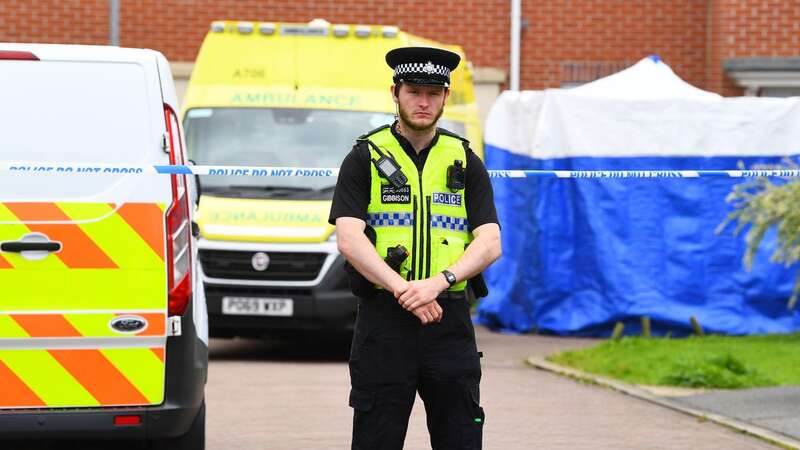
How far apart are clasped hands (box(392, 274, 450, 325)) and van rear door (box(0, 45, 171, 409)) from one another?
1790 millimetres

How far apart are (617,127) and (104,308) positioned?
9359mm

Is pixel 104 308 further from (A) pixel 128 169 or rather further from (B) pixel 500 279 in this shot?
(B) pixel 500 279

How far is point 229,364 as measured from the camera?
13.2m

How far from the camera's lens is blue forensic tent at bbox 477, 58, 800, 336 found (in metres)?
15.2

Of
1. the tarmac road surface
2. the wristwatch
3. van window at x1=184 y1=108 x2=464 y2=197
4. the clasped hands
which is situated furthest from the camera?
van window at x1=184 y1=108 x2=464 y2=197

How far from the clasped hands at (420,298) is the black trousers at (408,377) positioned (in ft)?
0.33

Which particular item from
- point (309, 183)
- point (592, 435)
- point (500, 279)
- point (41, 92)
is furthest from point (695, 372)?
point (41, 92)

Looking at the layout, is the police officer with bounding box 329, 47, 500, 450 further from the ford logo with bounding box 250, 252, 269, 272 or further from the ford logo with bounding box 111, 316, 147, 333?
the ford logo with bounding box 250, 252, 269, 272

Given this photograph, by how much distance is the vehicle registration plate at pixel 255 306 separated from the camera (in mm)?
13055

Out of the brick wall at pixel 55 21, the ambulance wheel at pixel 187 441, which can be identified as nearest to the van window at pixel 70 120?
the ambulance wheel at pixel 187 441

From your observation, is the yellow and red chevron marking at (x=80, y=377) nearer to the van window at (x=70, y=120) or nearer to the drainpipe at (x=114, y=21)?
the van window at (x=70, y=120)

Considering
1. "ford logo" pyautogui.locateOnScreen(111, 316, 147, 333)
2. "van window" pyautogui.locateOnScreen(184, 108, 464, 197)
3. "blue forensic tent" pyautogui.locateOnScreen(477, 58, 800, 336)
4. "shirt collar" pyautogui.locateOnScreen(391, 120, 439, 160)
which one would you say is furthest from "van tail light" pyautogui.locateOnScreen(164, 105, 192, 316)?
"blue forensic tent" pyautogui.locateOnScreen(477, 58, 800, 336)

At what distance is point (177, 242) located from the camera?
673 cm

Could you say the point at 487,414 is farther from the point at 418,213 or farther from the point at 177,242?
the point at 418,213
